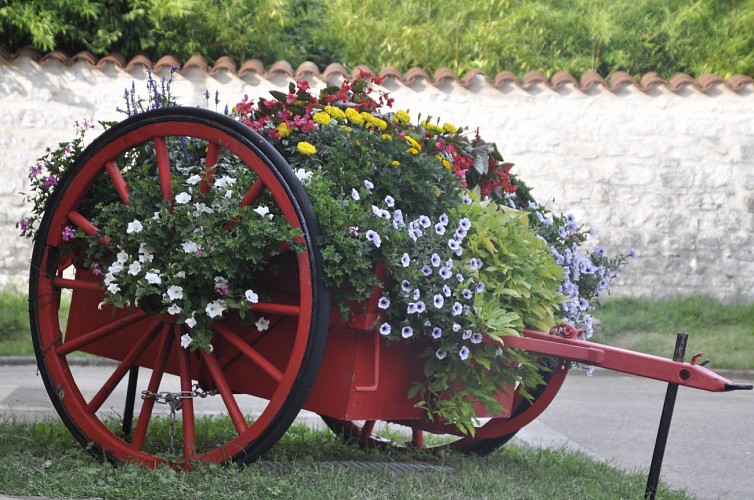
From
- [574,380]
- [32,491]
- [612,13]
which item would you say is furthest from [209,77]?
[32,491]

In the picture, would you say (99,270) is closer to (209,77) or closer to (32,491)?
(32,491)

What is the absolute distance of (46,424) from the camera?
4.61m

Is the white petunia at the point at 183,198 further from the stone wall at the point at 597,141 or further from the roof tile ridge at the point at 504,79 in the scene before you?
the roof tile ridge at the point at 504,79

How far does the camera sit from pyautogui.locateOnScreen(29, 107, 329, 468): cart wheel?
130 inches

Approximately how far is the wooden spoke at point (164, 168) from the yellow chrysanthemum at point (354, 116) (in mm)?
631

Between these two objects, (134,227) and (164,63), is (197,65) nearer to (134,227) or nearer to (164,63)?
(164,63)

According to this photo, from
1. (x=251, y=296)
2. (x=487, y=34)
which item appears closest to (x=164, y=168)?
(x=251, y=296)

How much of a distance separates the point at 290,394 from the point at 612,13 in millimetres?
10892

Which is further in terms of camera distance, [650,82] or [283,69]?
[650,82]

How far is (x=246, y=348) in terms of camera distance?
11.3 feet

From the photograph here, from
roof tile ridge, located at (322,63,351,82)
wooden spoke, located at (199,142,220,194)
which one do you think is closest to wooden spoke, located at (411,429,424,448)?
wooden spoke, located at (199,142,220,194)

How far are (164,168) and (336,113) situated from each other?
0.62m

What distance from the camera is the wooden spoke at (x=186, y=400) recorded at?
355 cm

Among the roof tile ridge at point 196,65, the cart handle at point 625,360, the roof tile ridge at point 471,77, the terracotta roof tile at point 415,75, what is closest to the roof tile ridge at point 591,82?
the terracotta roof tile at point 415,75
